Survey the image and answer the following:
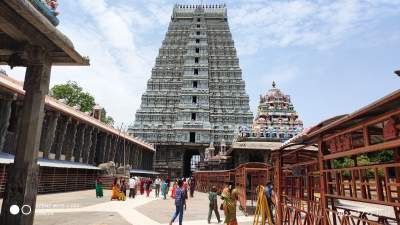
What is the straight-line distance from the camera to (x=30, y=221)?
569 centimetres

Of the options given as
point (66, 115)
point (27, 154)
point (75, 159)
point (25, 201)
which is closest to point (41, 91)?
point (27, 154)

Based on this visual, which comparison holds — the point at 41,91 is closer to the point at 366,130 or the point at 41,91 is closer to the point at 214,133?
the point at 366,130

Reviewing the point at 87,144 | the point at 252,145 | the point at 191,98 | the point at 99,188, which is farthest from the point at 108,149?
the point at 191,98

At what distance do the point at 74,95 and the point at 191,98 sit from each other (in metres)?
19.2

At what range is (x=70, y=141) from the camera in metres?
25.9

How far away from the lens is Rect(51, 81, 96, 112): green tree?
47.2 m

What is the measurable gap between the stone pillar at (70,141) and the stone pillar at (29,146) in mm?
20847

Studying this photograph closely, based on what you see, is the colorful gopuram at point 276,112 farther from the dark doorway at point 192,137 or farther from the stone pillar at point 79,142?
the stone pillar at point 79,142

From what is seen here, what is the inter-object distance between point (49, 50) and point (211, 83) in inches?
2078

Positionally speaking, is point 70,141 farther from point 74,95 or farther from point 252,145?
point 74,95

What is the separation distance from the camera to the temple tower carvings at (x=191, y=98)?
2042 inches

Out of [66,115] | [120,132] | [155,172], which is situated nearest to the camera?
[66,115]

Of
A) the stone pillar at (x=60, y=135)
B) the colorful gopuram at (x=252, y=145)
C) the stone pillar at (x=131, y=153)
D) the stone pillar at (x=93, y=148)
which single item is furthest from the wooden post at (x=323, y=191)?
the stone pillar at (x=131, y=153)

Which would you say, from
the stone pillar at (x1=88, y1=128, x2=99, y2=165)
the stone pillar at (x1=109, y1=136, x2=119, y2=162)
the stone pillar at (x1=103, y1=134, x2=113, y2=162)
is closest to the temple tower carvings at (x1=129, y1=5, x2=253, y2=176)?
the stone pillar at (x1=109, y1=136, x2=119, y2=162)
